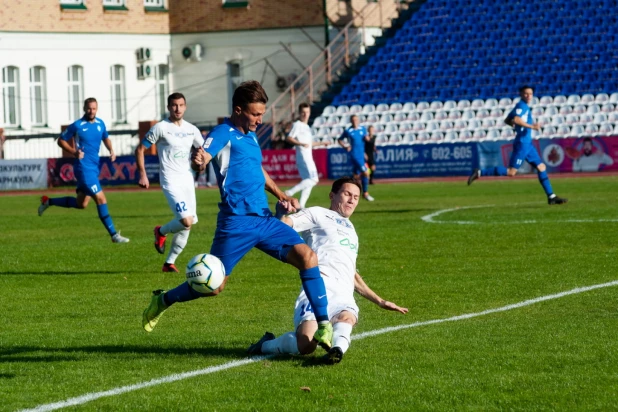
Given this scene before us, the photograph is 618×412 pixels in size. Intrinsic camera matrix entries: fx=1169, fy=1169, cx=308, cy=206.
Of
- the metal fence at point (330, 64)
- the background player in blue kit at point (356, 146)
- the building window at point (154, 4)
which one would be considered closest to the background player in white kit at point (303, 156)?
the background player in blue kit at point (356, 146)

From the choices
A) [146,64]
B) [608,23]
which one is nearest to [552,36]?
[608,23]

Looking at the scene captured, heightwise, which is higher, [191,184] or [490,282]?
[191,184]

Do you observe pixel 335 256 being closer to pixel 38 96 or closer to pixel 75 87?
pixel 38 96

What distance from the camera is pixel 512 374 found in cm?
711

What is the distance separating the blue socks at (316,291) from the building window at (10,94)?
4018 centimetres

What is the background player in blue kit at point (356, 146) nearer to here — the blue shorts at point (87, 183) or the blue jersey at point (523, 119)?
the blue jersey at point (523, 119)

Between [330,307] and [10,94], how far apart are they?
1584 inches

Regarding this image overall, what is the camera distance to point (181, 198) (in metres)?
14.0

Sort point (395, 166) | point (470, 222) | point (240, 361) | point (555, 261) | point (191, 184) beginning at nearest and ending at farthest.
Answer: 1. point (240, 361)
2. point (555, 261)
3. point (191, 184)
4. point (470, 222)
5. point (395, 166)

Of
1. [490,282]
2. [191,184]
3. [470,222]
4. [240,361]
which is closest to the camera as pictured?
[240,361]

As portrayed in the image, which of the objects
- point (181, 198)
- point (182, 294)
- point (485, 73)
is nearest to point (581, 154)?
point (485, 73)

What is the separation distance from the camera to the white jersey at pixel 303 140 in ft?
76.1

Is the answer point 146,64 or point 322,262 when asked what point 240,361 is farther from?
point 146,64

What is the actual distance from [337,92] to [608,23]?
10453 mm
